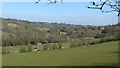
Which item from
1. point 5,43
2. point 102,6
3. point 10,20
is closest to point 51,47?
point 5,43

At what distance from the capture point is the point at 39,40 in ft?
447

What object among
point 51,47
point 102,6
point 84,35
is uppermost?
point 102,6

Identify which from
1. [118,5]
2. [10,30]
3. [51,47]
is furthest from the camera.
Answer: [10,30]

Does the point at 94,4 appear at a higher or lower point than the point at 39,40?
higher

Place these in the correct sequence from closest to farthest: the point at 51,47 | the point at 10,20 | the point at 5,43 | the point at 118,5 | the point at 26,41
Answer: the point at 118,5 → the point at 51,47 → the point at 5,43 → the point at 26,41 → the point at 10,20

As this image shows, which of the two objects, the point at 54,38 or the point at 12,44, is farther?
the point at 54,38

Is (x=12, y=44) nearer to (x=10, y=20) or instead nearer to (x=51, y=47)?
(x=51, y=47)

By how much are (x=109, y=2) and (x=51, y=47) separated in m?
81.2

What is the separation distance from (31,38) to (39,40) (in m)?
4.36

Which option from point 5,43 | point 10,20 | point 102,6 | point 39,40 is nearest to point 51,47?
point 5,43

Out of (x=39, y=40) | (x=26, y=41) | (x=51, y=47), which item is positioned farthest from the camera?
(x=39, y=40)

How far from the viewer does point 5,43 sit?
116 metres

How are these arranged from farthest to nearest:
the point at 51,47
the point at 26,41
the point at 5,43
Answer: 1. the point at 26,41
2. the point at 5,43
3. the point at 51,47

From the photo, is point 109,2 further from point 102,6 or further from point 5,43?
point 5,43
